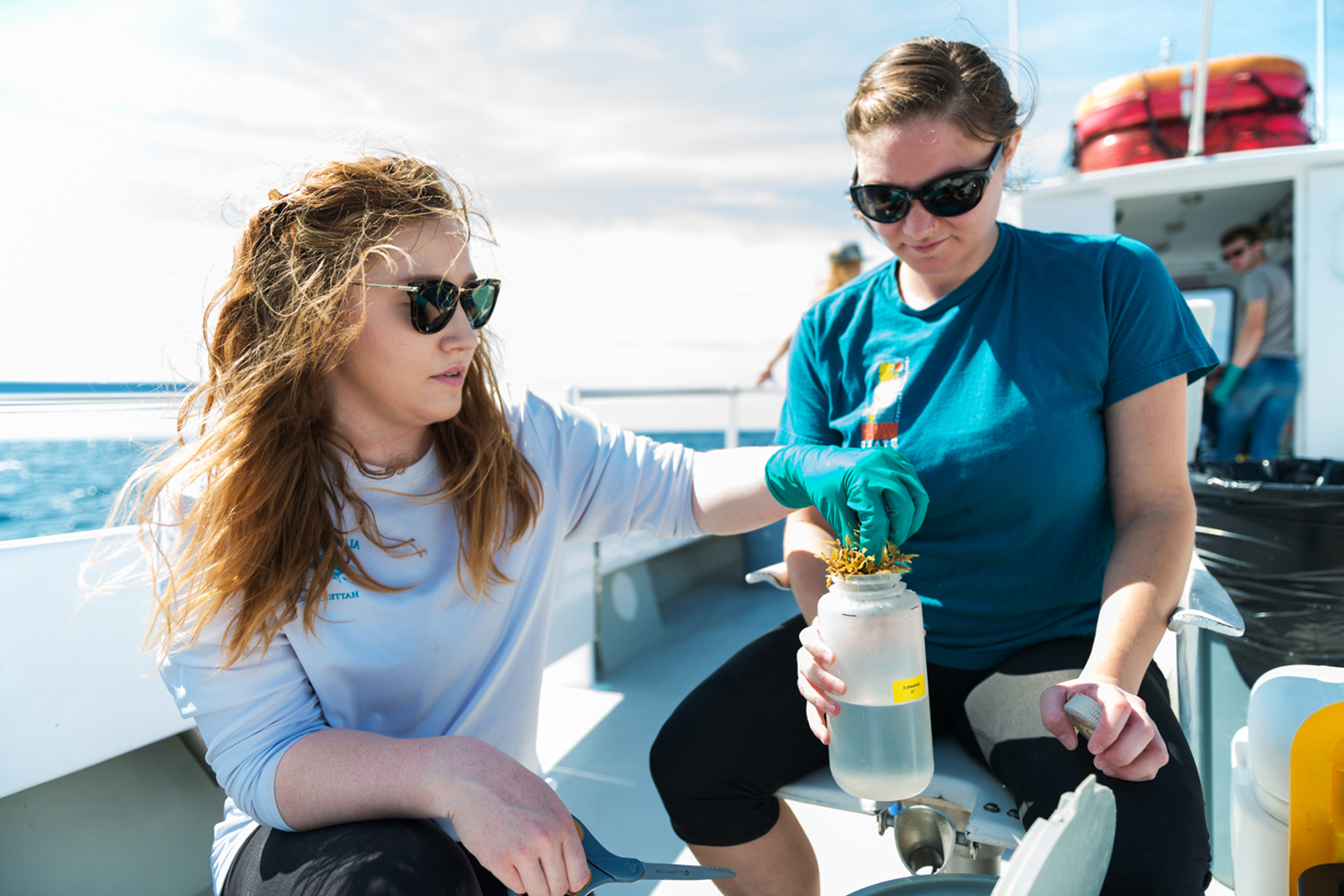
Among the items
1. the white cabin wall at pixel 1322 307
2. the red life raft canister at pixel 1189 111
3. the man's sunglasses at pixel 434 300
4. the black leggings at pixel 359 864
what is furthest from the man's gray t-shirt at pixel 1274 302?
the black leggings at pixel 359 864

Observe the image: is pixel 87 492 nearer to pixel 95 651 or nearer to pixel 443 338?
pixel 95 651

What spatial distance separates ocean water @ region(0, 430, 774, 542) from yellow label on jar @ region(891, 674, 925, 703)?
2.22ft

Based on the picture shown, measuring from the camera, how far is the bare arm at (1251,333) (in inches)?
162

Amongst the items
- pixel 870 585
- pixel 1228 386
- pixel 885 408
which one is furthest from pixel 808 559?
pixel 1228 386

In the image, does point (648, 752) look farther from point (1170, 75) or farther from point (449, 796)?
point (1170, 75)

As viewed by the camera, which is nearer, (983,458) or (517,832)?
(517,832)

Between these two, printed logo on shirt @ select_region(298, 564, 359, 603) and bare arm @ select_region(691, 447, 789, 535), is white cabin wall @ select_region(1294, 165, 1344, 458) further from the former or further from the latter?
printed logo on shirt @ select_region(298, 564, 359, 603)

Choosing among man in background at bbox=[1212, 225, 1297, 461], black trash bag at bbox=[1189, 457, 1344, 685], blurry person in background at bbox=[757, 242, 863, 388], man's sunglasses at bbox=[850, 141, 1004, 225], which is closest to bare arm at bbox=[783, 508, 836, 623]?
man's sunglasses at bbox=[850, 141, 1004, 225]

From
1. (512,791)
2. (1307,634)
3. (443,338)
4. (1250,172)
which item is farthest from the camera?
(1250,172)

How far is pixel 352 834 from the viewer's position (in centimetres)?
92

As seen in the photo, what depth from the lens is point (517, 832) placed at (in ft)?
2.92

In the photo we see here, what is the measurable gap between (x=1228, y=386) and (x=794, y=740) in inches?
165

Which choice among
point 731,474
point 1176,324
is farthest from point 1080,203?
point 731,474

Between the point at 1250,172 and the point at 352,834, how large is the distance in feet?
15.2
